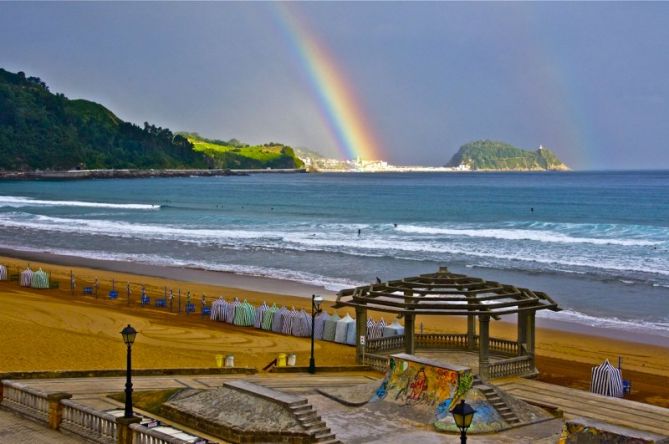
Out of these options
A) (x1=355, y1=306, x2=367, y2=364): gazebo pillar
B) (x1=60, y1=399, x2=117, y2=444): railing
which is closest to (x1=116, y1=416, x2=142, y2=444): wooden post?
(x1=60, y1=399, x2=117, y2=444): railing

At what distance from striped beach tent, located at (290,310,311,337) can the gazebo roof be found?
19.0 ft

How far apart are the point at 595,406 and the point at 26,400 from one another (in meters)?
12.3

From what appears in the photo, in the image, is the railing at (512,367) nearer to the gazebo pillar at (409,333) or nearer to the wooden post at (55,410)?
the gazebo pillar at (409,333)

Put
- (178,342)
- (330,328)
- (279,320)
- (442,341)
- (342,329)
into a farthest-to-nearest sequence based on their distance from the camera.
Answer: (279,320), (330,328), (342,329), (178,342), (442,341)

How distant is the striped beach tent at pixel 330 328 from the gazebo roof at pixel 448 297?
4914 mm

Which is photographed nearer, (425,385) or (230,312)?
(425,385)

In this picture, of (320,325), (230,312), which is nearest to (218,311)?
(230,312)

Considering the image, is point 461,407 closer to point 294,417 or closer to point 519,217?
point 294,417

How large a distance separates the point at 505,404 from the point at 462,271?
99.0ft

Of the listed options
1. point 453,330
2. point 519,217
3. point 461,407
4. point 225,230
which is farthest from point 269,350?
point 519,217

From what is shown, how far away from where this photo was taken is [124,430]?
13.3m

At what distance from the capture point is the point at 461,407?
10211 millimetres

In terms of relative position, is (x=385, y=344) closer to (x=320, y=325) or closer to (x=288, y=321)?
(x=320, y=325)

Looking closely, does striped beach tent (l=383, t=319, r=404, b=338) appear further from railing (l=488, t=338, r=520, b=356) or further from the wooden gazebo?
railing (l=488, t=338, r=520, b=356)
